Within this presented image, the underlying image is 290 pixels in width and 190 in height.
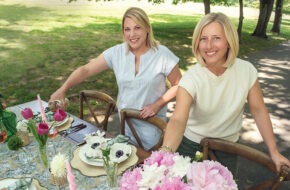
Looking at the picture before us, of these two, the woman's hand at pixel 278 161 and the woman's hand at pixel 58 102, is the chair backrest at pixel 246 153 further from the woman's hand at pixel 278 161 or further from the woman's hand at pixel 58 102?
the woman's hand at pixel 58 102

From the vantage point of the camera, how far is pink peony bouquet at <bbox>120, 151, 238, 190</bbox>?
3.52ft

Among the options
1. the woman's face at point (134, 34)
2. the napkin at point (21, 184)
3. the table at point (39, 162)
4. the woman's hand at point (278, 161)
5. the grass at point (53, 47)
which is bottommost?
the grass at point (53, 47)

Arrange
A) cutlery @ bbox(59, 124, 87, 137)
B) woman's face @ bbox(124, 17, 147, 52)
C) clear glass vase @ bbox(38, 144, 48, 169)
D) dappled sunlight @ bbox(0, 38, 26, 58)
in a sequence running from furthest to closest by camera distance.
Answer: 1. dappled sunlight @ bbox(0, 38, 26, 58)
2. woman's face @ bbox(124, 17, 147, 52)
3. cutlery @ bbox(59, 124, 87, 137)
4. clear glass vase @ bbox(38, 144, 48, 169)

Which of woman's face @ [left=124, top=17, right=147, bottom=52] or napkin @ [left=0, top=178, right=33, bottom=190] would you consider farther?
woman's face @ [left=124, top=17, right=147, bottom=52]

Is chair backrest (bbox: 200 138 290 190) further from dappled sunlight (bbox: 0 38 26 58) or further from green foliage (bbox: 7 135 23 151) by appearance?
dappled sunlight (bbox: 0 38 26 58)

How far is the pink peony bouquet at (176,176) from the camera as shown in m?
1.07

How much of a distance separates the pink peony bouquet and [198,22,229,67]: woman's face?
957 millimetres

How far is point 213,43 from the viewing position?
6.34ft

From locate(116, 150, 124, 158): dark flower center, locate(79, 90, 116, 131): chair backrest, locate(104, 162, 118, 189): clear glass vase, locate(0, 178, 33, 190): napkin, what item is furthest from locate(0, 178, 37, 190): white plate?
locate(79, 90, 116, 131): chair backrest

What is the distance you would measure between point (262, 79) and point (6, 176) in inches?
291

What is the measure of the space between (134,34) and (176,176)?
173cm

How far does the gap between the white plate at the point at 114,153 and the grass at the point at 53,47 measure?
13.7 feet

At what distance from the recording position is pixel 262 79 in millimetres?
8117

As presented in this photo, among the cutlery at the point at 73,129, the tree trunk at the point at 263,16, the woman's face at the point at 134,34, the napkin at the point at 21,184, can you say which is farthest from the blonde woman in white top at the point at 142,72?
the tree trunk at the point at 263,16
